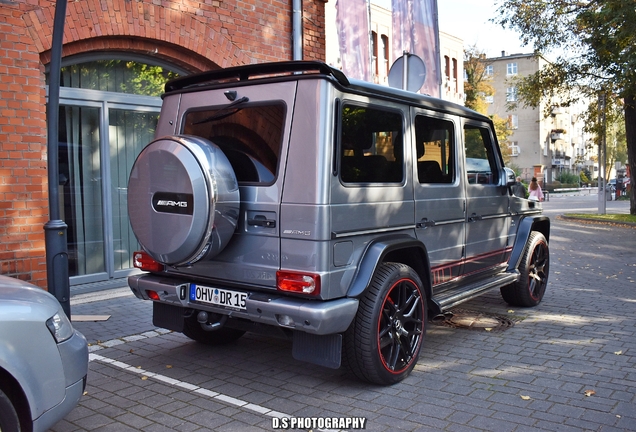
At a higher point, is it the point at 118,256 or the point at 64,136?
the point at 64,136

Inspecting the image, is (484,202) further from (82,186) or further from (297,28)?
(297,28)

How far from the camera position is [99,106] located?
8.79m

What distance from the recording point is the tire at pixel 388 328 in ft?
14.4

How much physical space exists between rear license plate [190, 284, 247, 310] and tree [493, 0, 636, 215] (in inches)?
650

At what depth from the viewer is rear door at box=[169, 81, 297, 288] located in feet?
14.2

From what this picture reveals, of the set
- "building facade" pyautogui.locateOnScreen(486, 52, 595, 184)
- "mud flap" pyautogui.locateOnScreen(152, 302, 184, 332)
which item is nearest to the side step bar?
"mud flap" pyautogui.locateOnScreen(152, 302, 184, 332)

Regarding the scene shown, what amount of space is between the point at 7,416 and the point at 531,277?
19.1 feet

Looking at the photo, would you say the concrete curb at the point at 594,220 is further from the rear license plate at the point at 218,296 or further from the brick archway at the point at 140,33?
the rear license plate at the point at 218,296

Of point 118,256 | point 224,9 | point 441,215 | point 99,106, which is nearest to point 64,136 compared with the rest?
point 99,106

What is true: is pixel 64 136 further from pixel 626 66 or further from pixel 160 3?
pixel 626 66

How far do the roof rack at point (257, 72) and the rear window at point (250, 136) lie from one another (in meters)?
0.27

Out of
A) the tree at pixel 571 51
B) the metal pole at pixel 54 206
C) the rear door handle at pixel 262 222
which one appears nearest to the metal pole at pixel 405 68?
the metal pole at pixel 54 206

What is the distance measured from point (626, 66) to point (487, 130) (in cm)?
1141
